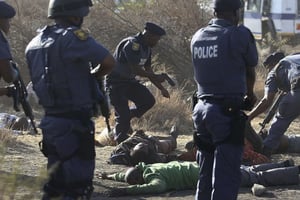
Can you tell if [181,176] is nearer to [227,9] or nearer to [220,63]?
[220,63]

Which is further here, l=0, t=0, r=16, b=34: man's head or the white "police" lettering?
l=0, t=0, r=16, b=34: man's head

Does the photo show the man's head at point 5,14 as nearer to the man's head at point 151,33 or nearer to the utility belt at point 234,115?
the utility belt at point 234,115

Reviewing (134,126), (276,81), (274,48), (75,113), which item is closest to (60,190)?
(75,113)

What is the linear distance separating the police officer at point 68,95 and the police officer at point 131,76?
3990 millimetres

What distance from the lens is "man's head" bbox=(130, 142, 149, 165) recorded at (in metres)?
7.97

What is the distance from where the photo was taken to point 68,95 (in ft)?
16.5

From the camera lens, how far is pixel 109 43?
1756 centimetres

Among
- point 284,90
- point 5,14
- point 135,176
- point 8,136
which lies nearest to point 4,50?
point 5,14

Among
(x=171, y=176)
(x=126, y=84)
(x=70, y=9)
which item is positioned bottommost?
(x=171, y=176)

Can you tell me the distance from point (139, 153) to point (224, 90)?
2671 mm

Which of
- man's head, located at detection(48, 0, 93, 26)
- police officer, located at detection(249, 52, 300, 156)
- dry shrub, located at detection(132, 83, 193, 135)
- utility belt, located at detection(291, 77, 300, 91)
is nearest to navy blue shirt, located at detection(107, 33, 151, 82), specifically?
police officer, located at detection(249, 52, 300, 156)

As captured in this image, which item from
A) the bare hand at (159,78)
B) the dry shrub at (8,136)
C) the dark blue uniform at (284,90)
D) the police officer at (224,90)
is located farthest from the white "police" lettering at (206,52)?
the dry shrub at (8,136)

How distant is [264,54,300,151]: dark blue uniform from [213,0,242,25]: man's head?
2759 millimetres

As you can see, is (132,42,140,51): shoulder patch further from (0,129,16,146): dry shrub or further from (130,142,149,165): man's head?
(0,129,16,146): dry shrub
